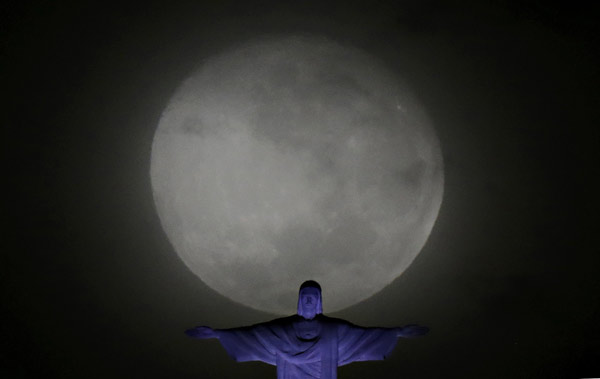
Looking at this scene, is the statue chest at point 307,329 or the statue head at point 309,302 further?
the statue head at point 309,302

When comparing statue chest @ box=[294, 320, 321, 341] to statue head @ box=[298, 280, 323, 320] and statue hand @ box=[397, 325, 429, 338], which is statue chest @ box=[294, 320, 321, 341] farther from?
statue hand @ box=[397, 325, 429, 338]

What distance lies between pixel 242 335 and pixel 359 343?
2.15 metres

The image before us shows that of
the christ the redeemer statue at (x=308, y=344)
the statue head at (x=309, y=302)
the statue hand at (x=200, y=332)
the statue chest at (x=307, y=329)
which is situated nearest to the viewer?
the statue hand at (x=200, y=332)

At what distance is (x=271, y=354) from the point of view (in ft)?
42.5

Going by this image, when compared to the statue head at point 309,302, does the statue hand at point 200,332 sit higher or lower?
lower

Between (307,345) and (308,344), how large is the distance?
0.08 ft

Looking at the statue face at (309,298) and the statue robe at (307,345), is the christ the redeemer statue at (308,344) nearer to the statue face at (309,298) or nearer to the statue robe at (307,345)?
the statue robe at (307,345)

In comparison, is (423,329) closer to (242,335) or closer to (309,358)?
(309,358)

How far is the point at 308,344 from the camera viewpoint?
12.8 m

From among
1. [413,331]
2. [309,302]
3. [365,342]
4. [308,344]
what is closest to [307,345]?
[308,344]

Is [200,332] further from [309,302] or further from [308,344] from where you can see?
[309,302]

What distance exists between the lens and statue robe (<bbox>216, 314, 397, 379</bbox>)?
12812 millimetres

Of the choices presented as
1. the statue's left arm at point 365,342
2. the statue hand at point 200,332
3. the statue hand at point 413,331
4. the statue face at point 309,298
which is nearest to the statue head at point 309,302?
the statue face at point 309,298

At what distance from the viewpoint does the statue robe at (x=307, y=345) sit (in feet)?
42.0
